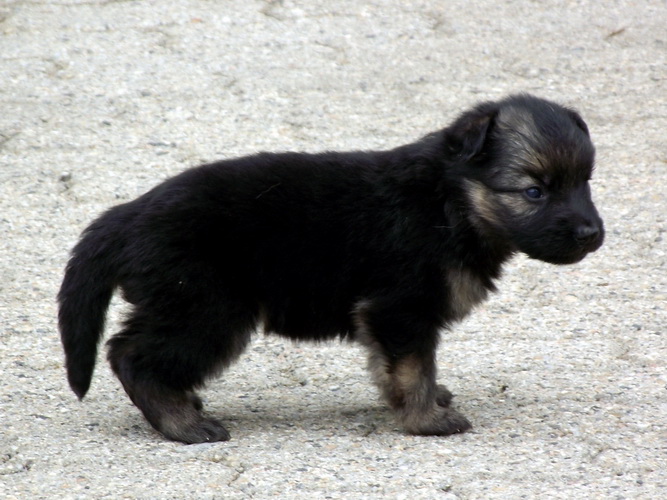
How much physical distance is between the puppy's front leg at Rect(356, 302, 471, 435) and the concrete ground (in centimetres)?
12

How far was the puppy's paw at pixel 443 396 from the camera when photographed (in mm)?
4578

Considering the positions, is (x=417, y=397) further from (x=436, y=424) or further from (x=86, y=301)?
(x=86, y=301)

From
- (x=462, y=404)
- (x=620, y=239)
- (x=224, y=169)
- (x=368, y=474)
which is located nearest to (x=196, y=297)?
(x=224, y=169)

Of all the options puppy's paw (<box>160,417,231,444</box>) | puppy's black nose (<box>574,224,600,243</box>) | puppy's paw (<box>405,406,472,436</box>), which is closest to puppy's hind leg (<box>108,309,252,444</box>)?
puppy's paw (<box>160,417,231,444</box>)

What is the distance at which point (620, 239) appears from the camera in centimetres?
625

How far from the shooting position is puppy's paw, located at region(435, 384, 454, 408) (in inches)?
180

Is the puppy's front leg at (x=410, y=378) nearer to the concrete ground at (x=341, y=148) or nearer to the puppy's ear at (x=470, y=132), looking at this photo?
the concrete ground at (x=341, y=148)

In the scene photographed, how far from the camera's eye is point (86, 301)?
4.21 meters

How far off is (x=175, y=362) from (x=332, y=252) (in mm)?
784

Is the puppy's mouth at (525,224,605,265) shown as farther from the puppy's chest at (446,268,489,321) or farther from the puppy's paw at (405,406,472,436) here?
the puppy's paw at (405,406,472,436)

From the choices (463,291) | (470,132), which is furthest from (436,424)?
(470,132)

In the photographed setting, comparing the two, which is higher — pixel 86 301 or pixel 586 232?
pixel 586 232

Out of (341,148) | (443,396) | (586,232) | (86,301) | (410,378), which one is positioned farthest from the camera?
(341,148)

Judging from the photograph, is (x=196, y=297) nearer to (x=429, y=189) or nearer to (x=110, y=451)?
(x=110, y=451)
